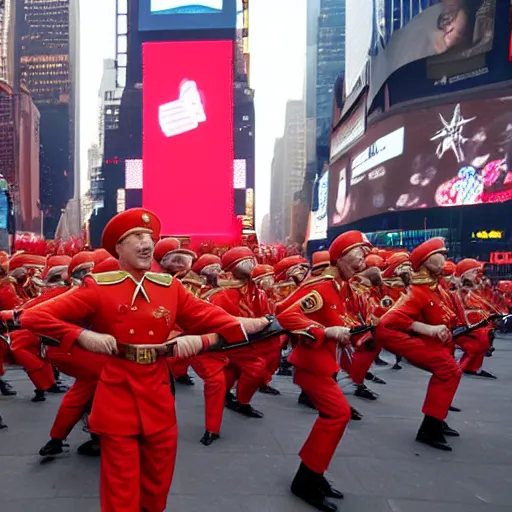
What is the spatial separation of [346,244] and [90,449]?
2919 millimetres

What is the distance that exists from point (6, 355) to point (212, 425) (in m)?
3.07

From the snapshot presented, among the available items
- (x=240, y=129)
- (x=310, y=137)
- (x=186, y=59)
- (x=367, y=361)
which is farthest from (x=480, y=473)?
(x=310, y=137)

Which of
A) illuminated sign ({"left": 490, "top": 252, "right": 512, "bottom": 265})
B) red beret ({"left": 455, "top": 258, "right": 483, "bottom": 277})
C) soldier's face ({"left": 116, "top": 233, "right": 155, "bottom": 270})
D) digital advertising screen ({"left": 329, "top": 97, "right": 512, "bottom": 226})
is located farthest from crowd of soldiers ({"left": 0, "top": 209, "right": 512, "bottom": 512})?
digital advertising screen ({"left": 329, "top": 97, "right": 512, "bottom": 226})

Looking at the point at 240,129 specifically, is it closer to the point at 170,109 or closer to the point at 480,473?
the point at 170,109

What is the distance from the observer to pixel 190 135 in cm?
3788

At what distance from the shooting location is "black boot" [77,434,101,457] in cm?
484

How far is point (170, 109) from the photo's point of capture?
37688 millimetres

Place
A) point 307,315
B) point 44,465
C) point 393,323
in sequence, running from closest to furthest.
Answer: point 307,315, point 44,465, point 393,323

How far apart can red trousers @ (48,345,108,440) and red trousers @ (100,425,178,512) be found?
65.3 inches

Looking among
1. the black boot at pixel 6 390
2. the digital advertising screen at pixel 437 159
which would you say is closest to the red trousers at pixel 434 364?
the black boot at pixel 6 390

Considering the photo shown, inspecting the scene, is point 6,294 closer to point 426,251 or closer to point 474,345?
point 426,251

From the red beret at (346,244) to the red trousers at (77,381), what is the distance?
81.9 inches

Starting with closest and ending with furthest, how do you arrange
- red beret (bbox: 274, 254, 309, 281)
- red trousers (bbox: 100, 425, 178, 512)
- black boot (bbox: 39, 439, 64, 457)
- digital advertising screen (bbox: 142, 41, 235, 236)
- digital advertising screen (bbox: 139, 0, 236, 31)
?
red trousers (bbox: 100, 425, 178, 512), black boot (bbox: 39, 439, 64, 457), red beret (bbox: 274, 254, 309, 281), digital advertising screen (bbox: 142, 41, 235, 236), digital advertising screen (bbox: 139, 0, 236, 31)

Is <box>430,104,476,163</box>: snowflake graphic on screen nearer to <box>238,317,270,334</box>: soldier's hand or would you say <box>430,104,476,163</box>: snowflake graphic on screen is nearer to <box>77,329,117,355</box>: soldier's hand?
<box>238,317,270,334</box>: soldier's hand
